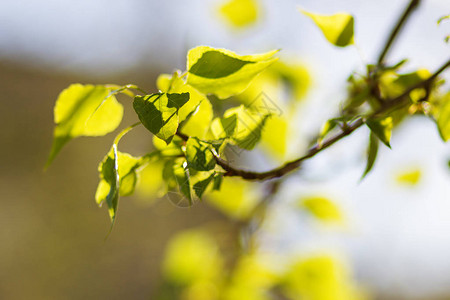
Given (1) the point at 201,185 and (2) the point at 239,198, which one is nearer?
(1) the point at 201,185

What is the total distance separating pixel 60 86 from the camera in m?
2.43

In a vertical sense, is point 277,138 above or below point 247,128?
below

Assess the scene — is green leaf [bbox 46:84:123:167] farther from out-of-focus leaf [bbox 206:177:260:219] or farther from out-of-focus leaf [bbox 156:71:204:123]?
out-of-focus leaf [bbox 206:177:260:219]

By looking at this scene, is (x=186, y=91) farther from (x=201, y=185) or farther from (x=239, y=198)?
(x=239, y=198)

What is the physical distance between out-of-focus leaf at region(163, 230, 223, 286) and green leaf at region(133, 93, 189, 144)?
445 mm

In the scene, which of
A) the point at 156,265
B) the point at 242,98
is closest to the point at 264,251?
the point at 242,98

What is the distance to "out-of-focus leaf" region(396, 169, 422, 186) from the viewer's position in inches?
20.0

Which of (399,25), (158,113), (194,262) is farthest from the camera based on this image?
(194,262)

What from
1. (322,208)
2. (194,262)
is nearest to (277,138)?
(322,208)

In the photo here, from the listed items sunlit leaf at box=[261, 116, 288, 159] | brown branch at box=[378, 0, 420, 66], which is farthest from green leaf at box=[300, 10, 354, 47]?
sunlit leaf at box=[261, 116, 288, 159]

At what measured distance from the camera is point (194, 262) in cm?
59

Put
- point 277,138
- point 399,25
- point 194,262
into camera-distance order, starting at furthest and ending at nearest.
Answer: point 194,262
point 277,138
point 399,25

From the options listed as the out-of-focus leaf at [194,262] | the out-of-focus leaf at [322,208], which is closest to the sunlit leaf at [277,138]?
the out-of-focus leaf at [322,208]

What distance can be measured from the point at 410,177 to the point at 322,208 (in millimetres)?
112
